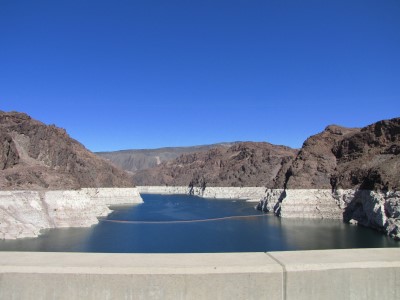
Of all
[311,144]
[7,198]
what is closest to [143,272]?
[7,198]

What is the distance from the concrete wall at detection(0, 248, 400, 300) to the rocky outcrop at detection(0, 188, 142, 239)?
Result: 159 feet

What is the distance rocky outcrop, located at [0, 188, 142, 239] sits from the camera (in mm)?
49750

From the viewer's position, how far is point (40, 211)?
57.3m

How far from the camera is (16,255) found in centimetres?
520

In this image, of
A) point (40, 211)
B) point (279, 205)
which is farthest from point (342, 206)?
point (40, 211)

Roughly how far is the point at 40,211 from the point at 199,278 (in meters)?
58.0

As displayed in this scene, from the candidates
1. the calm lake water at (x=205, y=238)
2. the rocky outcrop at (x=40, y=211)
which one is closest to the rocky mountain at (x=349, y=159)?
the calm lake water at (x=205, y=238)

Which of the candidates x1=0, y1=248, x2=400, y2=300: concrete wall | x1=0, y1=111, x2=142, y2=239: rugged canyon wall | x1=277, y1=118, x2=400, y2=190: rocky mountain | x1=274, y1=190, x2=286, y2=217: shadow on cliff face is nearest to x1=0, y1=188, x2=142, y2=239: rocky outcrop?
x1=0, y1=111, x2=142, y2=239: rugged canyon wall

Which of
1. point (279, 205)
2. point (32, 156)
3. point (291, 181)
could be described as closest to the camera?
point (32, 156)

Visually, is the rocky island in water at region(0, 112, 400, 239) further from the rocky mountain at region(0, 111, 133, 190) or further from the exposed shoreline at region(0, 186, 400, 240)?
the rocky mountain at region(0, 111, 133, 190)

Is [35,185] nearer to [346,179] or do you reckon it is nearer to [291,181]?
[291,181]

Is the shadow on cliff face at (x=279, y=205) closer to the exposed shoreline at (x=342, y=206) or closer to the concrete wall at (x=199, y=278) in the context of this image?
the exposed shoreline at (x=342, y=206)

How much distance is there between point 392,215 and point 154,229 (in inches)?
1452

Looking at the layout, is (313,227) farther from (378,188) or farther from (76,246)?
(76,246)
